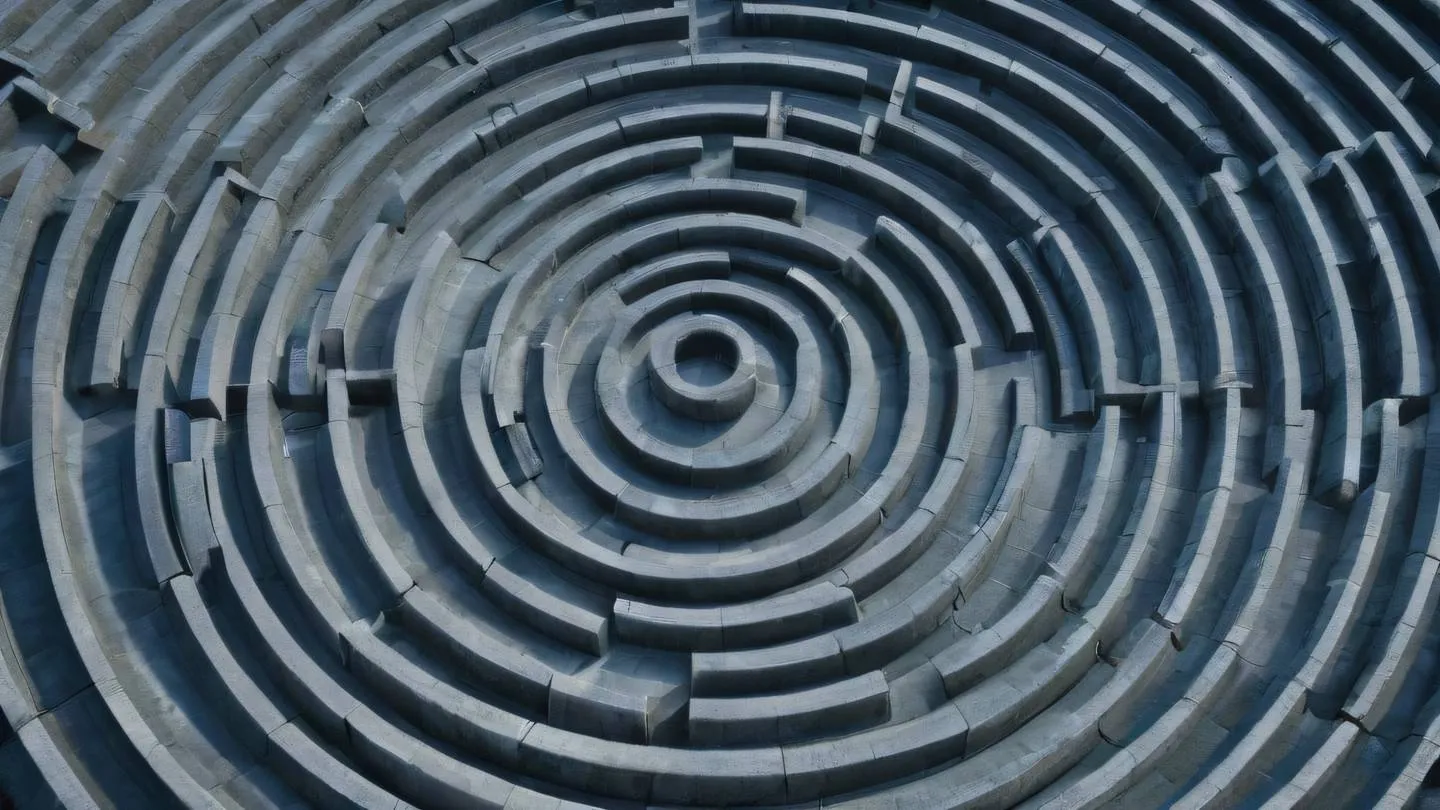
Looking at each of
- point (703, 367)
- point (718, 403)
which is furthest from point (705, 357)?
point (718, 403)

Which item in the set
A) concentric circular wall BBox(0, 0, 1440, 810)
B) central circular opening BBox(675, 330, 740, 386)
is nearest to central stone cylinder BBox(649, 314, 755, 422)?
central circular opening BBox(675, 330, 740, 386)

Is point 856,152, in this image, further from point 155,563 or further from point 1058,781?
point 155,563

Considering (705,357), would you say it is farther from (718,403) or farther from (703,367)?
(718,403)

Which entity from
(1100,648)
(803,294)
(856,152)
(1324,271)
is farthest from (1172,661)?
(856,152)

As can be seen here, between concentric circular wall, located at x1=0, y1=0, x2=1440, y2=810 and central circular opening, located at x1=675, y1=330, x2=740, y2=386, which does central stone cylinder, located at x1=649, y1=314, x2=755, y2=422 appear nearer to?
central circular opening, located at x1=675, y1=330, x2=740, y2=386

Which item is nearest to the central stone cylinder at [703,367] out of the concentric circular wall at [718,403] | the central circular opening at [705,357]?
the central circular opening at [705,357]
